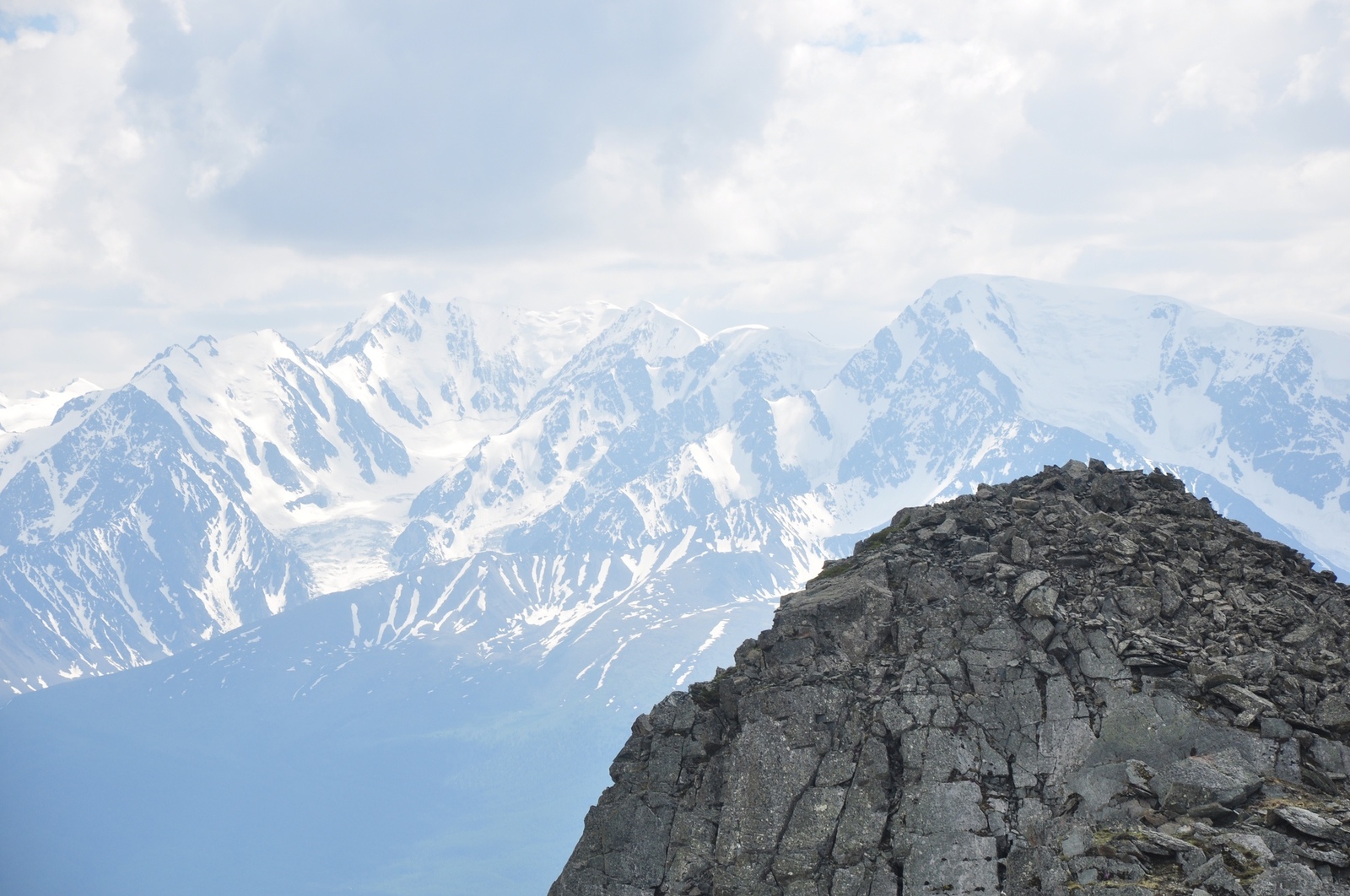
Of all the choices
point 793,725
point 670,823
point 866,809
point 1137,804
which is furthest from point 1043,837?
point 670,823

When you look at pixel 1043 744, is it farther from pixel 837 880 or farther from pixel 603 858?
pixel 603 858

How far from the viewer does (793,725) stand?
1797 inches

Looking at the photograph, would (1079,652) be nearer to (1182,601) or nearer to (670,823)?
(1182,601)

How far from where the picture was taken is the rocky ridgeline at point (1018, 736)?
3762 cm

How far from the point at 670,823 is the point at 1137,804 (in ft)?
57.6

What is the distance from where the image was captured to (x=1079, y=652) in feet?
149

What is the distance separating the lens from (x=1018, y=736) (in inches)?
1697

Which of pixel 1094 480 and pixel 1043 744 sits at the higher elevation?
pixel 1094 480

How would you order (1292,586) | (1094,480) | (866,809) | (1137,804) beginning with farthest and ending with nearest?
(1094,480) < (1292,586) < (866,809) < (1137,804)

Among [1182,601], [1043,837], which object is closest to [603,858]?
[1043,837]

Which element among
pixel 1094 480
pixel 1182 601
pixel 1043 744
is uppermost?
pixel 1094 480

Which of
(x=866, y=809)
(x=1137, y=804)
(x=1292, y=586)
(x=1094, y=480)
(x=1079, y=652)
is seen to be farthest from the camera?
(x=1094, y=480)

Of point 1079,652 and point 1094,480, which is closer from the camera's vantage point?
point 1079,652

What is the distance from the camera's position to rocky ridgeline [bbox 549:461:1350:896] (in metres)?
37.6
